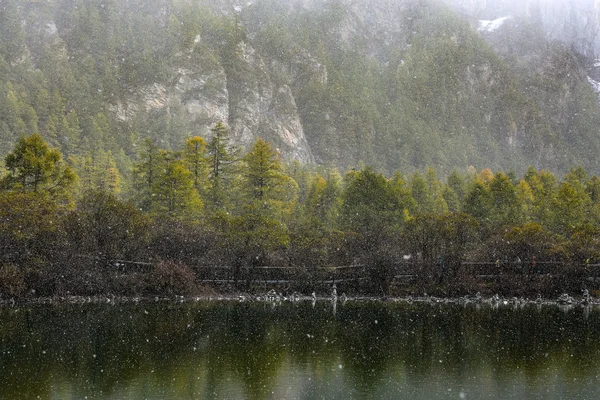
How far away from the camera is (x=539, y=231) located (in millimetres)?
→ 38875

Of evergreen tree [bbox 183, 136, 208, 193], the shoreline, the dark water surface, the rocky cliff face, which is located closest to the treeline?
the shoreline

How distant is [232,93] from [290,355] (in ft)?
442

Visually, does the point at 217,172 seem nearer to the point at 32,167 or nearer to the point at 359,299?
the point at 32,167

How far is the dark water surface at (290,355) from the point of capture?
46.0 ft

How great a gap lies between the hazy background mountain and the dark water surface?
63144 millimetres

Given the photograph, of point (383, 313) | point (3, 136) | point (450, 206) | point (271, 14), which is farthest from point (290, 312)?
point (271, 14)

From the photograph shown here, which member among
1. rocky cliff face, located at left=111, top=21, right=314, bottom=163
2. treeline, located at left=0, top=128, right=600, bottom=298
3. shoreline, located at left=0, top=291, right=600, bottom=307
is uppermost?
rocky cliff face, located at left=111, top=21, right=314, bottom=163

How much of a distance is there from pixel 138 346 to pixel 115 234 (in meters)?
17.5

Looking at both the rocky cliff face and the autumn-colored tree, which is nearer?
the autumn-colored tree

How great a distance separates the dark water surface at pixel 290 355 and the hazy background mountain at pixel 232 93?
63.1 m

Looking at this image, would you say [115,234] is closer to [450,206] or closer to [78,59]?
[450,206]

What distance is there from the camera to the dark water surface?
1402 cm

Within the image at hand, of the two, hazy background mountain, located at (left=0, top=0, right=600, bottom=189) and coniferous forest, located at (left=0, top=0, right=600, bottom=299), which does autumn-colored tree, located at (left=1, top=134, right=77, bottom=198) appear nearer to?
coniferous forest, located at (left=0, top=0, right=600, bottom=299)

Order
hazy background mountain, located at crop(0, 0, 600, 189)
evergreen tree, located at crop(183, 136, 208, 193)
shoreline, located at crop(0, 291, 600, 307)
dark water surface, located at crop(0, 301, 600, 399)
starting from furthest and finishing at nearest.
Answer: hazy background mountain, located at crop(0, 0, 600, 189), evergreen tree, located at crop(183, 136, 208, 193), shoreline, located at crop(0, 291, 600, 307), dark water surface, located at crop(0, 301, 600, 399)
